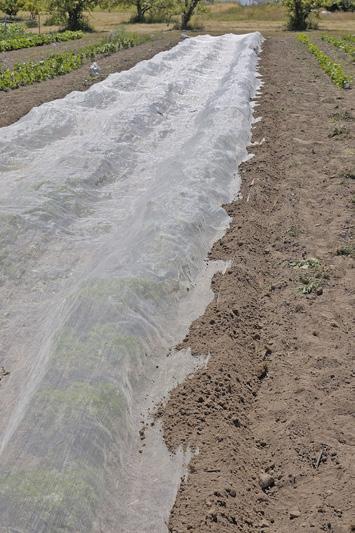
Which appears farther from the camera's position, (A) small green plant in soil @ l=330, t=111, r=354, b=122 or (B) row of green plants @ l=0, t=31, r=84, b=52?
(B) row of green plants @ l=0, t=31, r=84, b=52

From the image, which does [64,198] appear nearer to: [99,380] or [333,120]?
[99,380]

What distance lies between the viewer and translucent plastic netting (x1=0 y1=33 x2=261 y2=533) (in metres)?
3.30

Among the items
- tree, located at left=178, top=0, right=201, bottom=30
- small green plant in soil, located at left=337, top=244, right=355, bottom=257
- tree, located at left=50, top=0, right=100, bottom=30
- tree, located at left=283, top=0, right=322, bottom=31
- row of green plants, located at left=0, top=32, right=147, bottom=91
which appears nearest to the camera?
small green plant in soil, located at left=337, top=244, right=355, bottom=257

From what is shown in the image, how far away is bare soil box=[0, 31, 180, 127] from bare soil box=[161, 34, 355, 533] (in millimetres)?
6265

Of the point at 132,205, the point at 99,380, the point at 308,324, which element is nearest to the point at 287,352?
the point at 308,324

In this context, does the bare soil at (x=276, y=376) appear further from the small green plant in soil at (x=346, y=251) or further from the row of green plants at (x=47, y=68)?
the row of green plants at (x=47, y=68)

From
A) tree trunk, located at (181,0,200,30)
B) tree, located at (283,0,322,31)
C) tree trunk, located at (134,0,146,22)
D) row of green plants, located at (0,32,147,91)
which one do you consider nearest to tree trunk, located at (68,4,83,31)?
tree trunk, located at (134,0,146,22)

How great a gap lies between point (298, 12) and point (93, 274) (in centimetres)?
3909

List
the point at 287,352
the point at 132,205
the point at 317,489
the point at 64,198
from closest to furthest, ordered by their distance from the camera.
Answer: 1. the point at 317,489
2. the point at 287,352
3. the point at 64,198
4. the point at 132,205

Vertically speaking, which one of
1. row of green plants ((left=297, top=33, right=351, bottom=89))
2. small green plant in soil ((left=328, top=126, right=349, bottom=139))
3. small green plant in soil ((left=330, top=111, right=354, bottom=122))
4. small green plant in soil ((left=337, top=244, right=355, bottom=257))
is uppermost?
row of green plants ((left=297, top=33, right=351, bottom=89))

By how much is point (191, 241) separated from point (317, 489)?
3.47 meters

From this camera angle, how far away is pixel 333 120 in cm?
1205

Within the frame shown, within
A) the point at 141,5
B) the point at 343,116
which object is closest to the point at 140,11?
the point at 141,5

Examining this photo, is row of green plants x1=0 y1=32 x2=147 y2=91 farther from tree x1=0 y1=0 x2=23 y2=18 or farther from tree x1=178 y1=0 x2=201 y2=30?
tree x1=0 y1=0 x2=23 y2=18
